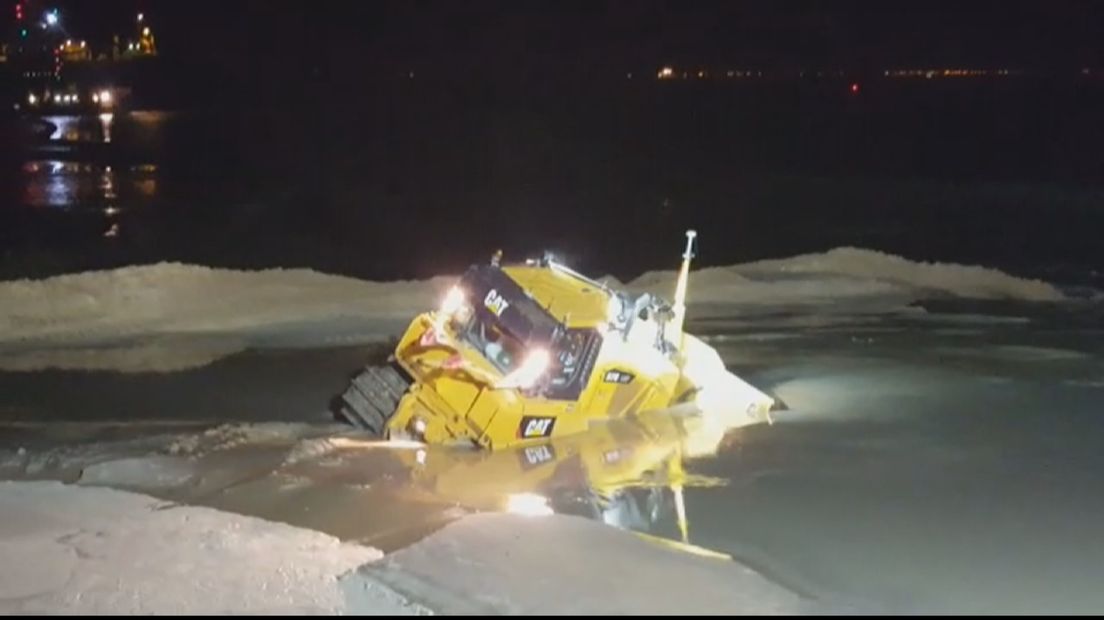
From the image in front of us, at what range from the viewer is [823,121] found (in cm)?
13712

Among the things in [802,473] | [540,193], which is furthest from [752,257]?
[802,473]

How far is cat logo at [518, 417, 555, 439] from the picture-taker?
15.2m

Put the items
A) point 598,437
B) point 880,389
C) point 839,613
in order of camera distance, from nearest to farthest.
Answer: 1. point 839,613
2. point 598,437
3. point 880,389

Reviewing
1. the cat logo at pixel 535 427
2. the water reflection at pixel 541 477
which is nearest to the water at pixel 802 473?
the water reflection at pixel 541 477

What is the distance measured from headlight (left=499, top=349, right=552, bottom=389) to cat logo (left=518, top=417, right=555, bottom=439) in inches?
19.6

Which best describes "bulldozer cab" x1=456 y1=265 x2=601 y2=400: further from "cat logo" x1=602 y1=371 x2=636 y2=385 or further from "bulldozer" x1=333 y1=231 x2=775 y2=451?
"cat logo" x1=602 y1=371 x2=636 y2=385

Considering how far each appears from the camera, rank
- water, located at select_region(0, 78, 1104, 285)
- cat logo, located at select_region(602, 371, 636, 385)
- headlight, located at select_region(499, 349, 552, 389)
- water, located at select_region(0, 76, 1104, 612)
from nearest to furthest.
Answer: water, located at select_region(0, 76, 1104, 612) → headlight, located at select_region(499, 349, 552, 389) → cat logo, located at select_region(602, 371, 636, 385) → water, located at select_region(0, 78, 1104, 285)

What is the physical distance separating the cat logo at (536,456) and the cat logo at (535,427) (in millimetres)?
144

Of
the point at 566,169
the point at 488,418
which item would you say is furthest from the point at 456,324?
the point at 566,169

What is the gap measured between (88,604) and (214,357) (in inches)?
476

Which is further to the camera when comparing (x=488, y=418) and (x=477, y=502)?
(x=488, y=418)

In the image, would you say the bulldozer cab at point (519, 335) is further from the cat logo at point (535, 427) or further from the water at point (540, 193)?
the water at point (540, 193)

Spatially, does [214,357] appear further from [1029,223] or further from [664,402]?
[1029,223]

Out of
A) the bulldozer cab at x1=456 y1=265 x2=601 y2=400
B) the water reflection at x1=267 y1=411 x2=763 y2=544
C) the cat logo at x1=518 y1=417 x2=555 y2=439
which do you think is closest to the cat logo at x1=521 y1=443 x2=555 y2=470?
the water reflection at x1=267 y1=411 x2=763 y2=544
